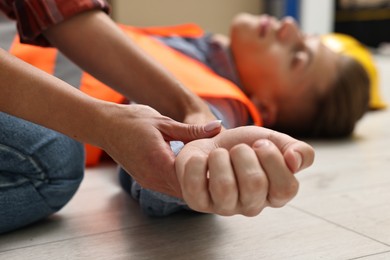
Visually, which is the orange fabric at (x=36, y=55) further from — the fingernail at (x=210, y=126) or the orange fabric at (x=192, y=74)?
the fingernail at (x=210, y=126)

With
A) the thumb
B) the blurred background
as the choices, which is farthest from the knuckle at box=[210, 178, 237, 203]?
the blurred background

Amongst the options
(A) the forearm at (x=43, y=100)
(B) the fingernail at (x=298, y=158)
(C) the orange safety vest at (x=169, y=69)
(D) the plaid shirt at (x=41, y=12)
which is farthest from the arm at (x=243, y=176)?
(C) the orange safety vest at (x=169, y=69)

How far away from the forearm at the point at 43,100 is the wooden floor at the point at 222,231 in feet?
0.60

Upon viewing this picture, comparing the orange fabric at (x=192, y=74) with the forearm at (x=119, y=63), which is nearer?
the forearm at (x=119, y=63)

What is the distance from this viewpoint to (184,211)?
846 millimetres

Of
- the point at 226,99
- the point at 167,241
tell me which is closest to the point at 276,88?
the point at 226,99

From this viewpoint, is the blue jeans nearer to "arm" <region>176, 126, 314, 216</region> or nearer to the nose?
"arm" <region>176, 126, 314, 216</region>

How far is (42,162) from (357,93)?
111 centimetres

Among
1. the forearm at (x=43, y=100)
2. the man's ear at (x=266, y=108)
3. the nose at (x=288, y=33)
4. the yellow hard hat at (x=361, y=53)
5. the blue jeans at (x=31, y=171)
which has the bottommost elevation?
the yellow hard hat at (x=361, y=53)

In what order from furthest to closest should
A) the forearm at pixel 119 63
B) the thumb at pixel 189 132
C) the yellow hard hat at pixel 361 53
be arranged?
1. the yellow hard hat at pixel 361 53
2. the forearm at pixel 119 63
3. the thumb at pixel 189 132

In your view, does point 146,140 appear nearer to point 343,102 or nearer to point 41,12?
point 41,12

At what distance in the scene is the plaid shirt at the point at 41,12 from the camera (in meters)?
0.84

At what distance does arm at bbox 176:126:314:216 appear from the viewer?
500 mm

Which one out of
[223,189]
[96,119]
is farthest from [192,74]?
[223,189]
